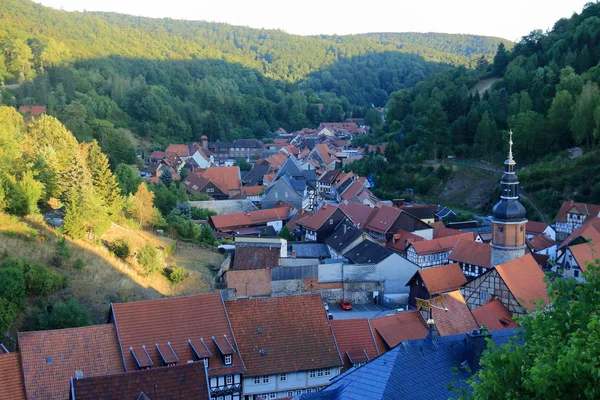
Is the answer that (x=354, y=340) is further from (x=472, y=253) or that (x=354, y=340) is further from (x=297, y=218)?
(x=297, y=218)

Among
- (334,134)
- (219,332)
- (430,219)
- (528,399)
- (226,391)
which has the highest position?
(528,399)

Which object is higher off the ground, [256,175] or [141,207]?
[141,207]

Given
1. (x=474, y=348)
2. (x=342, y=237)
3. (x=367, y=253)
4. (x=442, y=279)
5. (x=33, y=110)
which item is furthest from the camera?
(x=33, y=110)

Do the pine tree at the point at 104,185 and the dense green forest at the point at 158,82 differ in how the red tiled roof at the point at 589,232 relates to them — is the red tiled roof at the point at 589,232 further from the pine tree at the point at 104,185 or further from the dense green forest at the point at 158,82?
the dense green forest at the point at 158,82

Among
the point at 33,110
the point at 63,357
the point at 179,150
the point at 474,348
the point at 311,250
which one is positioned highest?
the point at 474,348

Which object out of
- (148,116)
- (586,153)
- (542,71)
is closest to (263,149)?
(148,116)

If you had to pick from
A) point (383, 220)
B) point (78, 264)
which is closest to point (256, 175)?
point (383, 220)

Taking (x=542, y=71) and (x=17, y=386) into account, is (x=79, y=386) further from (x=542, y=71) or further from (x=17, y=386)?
(x=542, y=71)
